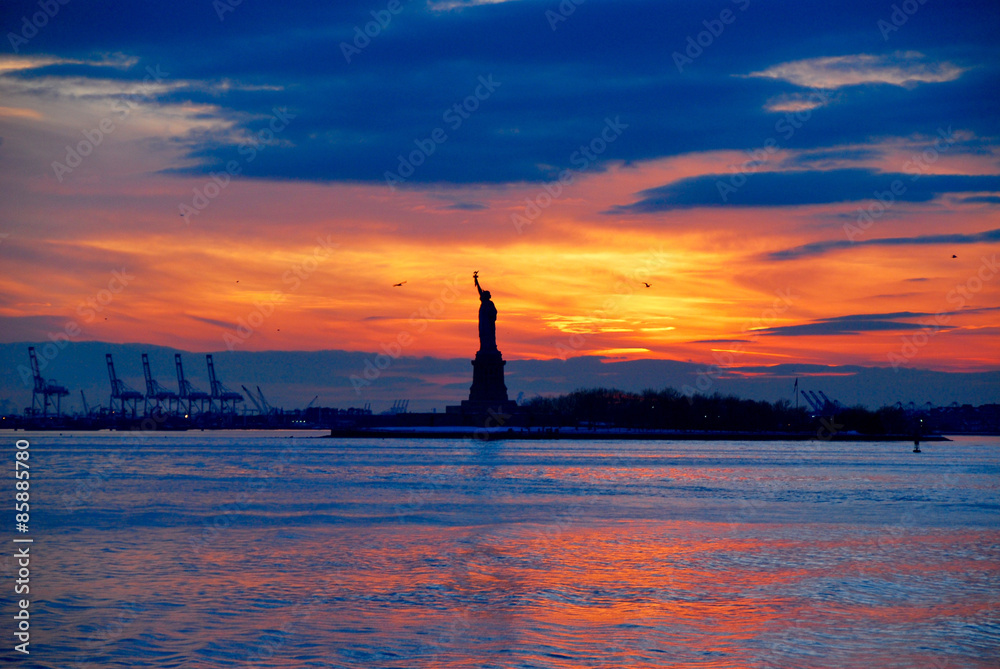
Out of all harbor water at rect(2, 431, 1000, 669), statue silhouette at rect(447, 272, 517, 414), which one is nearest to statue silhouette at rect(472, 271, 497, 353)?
statue silhouette at rect(447, 272, 517, 414)

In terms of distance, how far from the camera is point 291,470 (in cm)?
5934

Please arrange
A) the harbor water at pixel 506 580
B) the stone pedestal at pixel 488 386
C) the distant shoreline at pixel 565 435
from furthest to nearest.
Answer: the distant shoreline at pixel 565 435 < the stone pedestal at pixel 488 386 < the harbor water at pixel 506 580

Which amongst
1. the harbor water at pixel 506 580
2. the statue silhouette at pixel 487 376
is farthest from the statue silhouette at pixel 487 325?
the harbor water at pixel 506 580

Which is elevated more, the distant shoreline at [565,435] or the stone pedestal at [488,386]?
the stone pedestal at [488,386]

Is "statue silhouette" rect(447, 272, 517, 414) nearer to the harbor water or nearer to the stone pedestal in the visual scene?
the stone pedestal

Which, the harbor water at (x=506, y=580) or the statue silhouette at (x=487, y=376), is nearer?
the harbor water at (x=506, y=580)

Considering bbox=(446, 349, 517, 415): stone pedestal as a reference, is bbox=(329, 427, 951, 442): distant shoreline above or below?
below

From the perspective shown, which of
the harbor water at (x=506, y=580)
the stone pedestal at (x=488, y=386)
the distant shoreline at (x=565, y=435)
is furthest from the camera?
the distant shoreline at (x=565, y=435)

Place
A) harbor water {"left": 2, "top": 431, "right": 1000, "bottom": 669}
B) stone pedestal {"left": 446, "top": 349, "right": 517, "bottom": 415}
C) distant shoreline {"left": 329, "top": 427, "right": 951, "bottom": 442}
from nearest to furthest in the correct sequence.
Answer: harbor water {"left": 2, "top": 431, "right": 1000, "bottom": 669} < stone pedestal {"left": 446, "top": 349, "right": 517, "bottom": 415} < distant shoreline {"left": 329, "top": 427, "right": 951, "bottom": 442}

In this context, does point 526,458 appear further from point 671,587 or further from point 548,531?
point 671,587

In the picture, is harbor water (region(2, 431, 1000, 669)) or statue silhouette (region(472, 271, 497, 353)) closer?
harbor water (region(2, 431, 1000, 669))

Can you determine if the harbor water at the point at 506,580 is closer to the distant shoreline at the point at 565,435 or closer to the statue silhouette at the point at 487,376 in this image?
the statue silhouette at the point at 487,376

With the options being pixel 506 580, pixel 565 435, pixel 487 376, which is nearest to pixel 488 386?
pixel 487 376

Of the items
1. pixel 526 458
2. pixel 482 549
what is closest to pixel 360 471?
pixel 526 458
